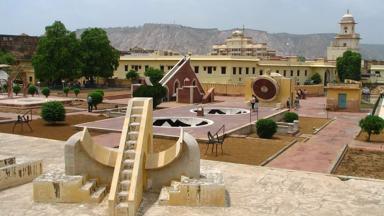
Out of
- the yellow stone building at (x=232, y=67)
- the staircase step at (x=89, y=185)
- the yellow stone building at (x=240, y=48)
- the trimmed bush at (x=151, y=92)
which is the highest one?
the yellow stone building at (x=240, y=48)

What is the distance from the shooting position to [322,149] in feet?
53.2

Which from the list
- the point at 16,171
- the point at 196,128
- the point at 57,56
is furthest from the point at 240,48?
the point at 16,171

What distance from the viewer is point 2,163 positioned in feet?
35.3

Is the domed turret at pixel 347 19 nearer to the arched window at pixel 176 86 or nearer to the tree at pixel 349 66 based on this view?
the tree at pixel 349 66

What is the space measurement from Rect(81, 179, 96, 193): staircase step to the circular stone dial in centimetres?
2264

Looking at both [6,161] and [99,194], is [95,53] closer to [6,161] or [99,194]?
[6,161]

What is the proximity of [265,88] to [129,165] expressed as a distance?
23.2m

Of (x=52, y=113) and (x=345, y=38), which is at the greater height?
(x=345, y=38)

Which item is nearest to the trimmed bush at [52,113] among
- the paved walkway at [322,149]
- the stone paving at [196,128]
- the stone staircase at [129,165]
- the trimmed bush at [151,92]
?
the stone paving at [196,128]

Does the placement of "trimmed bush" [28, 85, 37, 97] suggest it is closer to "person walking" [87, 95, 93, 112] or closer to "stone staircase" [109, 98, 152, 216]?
"person walking" [87, 95, 93, 112]

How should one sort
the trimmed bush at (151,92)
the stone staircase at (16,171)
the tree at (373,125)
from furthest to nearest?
1. the trimmed bush at (151,92)
2. the tree at (373,125)
3. the stone staircase at (16,171)

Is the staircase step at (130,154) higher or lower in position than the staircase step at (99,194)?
higher

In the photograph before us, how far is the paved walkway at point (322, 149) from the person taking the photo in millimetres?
13373

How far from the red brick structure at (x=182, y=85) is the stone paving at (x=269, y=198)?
21.5 metres
